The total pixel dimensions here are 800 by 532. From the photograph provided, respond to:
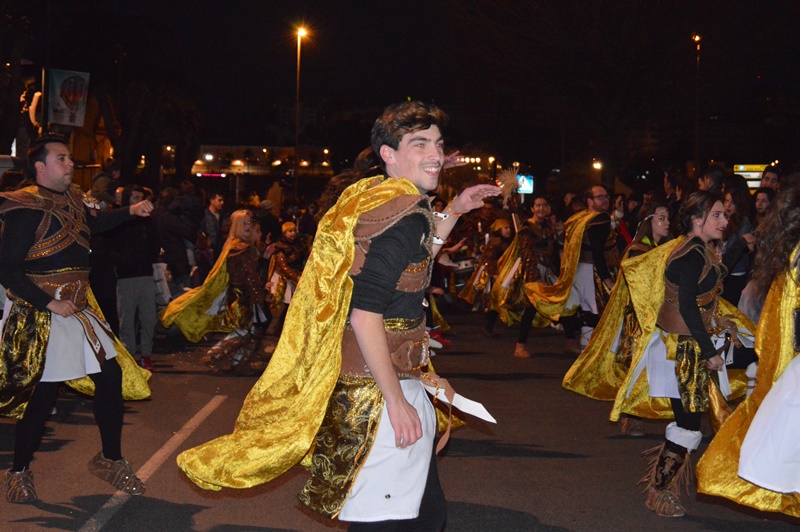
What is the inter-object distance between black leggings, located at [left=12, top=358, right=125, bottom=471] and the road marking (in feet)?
1.04

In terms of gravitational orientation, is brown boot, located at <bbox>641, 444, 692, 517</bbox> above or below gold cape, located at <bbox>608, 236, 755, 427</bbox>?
below

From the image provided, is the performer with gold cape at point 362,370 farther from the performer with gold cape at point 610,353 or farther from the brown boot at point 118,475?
the performer with gold cape at point 610,353

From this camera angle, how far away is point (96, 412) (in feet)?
19.0

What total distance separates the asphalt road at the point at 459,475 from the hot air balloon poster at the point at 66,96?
30.3 ft

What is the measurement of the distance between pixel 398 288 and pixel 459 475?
11.3 feet

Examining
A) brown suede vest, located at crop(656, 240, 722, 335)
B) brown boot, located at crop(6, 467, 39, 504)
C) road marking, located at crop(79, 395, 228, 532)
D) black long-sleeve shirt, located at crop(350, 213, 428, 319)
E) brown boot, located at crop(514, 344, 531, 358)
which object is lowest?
brown boot, located at crop(514, 344, 531, 358)

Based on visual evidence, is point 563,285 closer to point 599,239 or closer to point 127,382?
point 599,239

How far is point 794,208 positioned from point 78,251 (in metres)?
3.95

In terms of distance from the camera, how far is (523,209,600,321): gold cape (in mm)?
11711

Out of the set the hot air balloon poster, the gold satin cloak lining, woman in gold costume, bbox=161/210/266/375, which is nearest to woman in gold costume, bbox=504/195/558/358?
woman in gold costume, bbox=161/210/266/375

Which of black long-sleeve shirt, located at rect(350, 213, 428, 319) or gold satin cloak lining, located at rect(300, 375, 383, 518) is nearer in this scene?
black long-sleeve shirt, located at rect(350, 213, 428, 319)

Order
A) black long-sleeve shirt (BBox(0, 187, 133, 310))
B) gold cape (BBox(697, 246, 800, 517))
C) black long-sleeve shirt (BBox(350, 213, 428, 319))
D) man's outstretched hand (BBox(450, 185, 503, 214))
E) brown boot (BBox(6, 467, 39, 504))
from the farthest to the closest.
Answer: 1. brown boot (BBox(6, 467, 39, 504))
2. black long-sleeve shirt (BBox(0, 187, 133, 310))
3. gold cape (BBox(697, 246, 800, 517))
4. man's outstretched hand (BBox(450, 185, 503, 214))
5. black long-sleeve shirt (BBox(350, 213, 428, 319))

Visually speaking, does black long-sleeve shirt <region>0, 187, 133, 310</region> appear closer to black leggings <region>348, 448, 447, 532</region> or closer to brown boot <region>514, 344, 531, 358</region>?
black leggings <region>348, 448, 447, 532</region>

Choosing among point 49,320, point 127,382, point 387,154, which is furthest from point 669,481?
point 49,320
